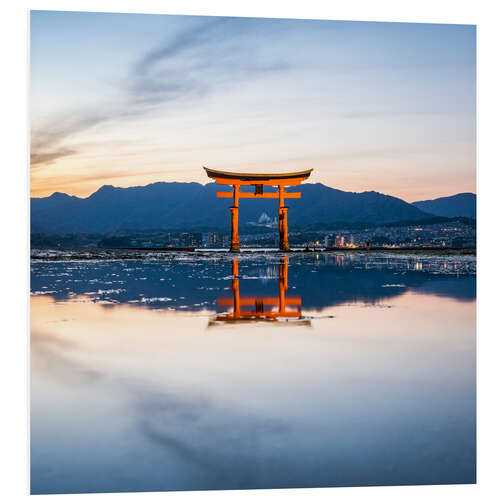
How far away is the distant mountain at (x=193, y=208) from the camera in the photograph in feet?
347

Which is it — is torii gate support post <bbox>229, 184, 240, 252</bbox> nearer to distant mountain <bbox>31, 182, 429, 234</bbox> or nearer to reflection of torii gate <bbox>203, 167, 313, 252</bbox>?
reflection of torii gate <bbox>203, 167, 313, 252</bbox>

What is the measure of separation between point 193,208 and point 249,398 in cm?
13237

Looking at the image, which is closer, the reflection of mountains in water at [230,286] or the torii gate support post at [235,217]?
the reflection of mountains in water at [230,286]

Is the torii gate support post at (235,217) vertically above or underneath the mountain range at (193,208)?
underneath

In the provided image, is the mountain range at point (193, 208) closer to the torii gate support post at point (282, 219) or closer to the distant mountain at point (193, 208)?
the distant mountain at point (193, 208)

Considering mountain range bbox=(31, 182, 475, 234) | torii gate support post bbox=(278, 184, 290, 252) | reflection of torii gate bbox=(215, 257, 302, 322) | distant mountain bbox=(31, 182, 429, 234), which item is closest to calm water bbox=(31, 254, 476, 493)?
reflection of torii gate bbox=(215, 257, 302, 322)

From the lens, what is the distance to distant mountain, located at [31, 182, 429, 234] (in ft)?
347

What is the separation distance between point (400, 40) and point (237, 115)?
2.80m

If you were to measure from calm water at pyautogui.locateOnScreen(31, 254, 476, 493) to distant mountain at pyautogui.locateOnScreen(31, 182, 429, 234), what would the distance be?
9047 cm

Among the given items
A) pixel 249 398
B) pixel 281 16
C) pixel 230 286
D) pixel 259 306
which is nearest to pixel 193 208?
pixel 230 286

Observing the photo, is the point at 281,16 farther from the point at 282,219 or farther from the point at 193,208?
the point at 193,208

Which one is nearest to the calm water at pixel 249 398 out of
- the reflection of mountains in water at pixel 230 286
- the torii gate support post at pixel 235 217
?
the reflection of mountains in water at pixel 230 286
